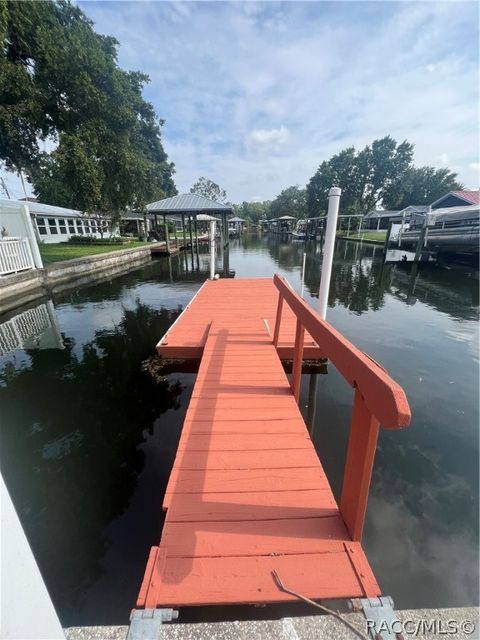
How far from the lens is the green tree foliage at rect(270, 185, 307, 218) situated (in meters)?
78.9

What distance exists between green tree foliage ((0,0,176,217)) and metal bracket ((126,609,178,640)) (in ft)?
45.8

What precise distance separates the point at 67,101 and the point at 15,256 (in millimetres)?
7752

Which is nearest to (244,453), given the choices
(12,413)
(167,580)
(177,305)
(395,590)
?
(167,580)

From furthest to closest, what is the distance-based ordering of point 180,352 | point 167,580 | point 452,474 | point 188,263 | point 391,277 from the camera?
point 188,263 < point 391,277 < point 180,352 < point 452,474 < point 167,580

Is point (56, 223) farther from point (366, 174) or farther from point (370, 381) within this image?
point (366, 174)

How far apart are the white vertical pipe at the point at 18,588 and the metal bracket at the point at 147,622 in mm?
400

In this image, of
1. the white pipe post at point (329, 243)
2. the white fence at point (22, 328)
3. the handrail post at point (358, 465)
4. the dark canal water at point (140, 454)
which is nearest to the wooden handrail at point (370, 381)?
the handrail post at point (358, 465)

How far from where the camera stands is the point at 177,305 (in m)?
9.38

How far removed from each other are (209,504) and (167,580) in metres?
0.50

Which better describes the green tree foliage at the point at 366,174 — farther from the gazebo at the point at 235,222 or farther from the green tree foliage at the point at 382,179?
the gazebo at the point at 235,222

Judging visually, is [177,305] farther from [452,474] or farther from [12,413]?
[452,474]

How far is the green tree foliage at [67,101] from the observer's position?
1076cm

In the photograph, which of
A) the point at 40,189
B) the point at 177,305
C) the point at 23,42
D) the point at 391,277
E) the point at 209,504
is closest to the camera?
the point at 209,504

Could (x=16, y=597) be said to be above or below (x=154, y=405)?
above
